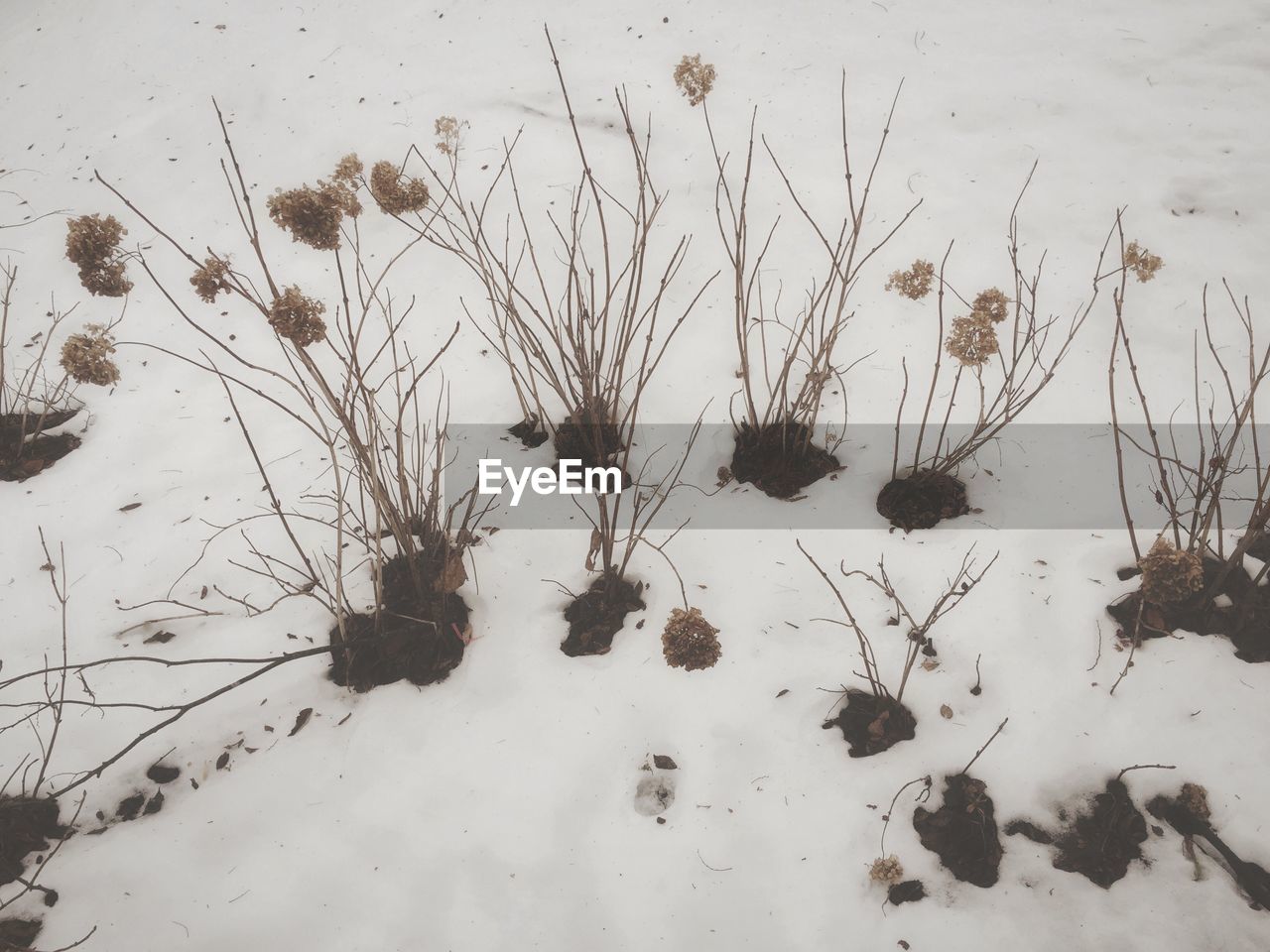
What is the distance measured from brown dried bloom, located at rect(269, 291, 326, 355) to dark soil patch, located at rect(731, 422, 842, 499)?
1.19 m

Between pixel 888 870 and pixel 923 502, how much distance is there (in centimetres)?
92

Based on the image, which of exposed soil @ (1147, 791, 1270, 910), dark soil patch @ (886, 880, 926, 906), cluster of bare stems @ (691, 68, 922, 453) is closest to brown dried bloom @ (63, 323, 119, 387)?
cluster of bare stems @ (691, 68, 922, 453)

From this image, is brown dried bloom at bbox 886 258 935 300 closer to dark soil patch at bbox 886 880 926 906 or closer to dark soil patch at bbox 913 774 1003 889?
dark soil patch at bbox 913 774 1003 889

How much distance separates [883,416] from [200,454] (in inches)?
83.5

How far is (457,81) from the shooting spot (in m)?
2.84

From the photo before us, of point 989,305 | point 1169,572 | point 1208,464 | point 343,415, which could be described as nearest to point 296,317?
point 343,415

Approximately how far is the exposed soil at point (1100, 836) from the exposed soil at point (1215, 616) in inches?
14.5

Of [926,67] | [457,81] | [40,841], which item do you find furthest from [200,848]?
[926,67]

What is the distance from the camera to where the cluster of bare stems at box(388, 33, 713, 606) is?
6.03 ft

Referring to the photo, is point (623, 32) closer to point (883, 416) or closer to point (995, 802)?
point (883, 416)

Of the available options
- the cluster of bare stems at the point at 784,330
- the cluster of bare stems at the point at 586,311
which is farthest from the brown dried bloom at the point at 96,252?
the cluster of bare stems at the point at 784,330

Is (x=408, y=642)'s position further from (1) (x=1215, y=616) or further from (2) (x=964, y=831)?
(1) (x=1215, y=616)

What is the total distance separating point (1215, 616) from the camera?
1657 mm

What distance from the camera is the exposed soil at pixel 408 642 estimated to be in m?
1.72
